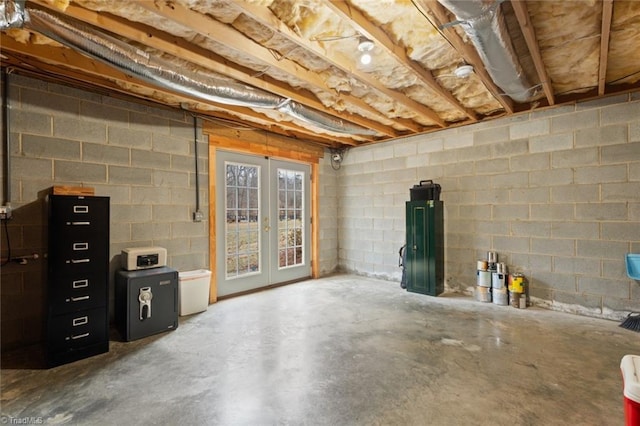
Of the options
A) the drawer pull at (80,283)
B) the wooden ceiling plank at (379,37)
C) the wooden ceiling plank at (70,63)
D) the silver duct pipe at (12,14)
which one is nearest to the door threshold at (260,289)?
the drawer pull at (80,283)

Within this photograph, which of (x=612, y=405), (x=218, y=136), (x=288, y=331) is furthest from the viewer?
(x=218, y=136)

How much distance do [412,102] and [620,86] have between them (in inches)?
83.9

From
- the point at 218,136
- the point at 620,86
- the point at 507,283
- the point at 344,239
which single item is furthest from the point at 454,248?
the point at 218,136

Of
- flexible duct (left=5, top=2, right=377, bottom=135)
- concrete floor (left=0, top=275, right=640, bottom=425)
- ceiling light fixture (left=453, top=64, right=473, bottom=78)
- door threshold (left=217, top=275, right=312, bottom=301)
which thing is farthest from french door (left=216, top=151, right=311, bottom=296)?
ceiling light fixture (left=453, top=64, right=473, bottom=78)

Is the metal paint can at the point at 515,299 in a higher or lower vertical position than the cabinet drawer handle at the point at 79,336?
lower

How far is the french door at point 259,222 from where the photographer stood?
4.21m

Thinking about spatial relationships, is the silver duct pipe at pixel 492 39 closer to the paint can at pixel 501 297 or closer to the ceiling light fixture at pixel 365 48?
the ceiling light fixture at pixel 365 48

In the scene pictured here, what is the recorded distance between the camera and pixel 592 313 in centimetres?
335

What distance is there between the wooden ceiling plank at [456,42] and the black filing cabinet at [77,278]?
2897 millimetres

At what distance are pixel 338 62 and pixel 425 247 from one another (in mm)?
2849

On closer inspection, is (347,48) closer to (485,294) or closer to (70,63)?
(70,63)

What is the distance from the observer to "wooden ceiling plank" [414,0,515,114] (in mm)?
1802

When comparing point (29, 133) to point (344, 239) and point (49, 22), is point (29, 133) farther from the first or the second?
point (344, 239)

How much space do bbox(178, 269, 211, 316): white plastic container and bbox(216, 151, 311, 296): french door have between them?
50cm
